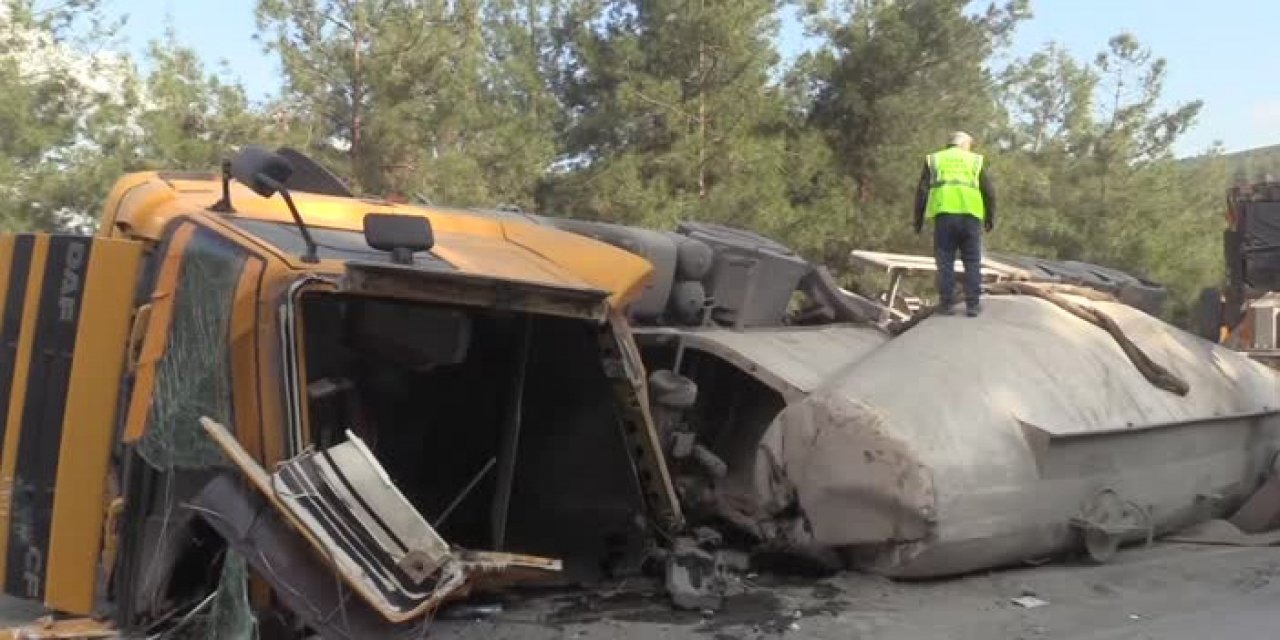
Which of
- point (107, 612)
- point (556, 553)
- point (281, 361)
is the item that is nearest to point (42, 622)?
point (107, 612)

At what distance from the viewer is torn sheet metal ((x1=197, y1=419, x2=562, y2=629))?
339cm

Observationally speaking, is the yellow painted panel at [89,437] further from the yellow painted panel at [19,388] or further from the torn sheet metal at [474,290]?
the torn sheet metal at [474,290]

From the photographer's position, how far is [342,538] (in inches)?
134

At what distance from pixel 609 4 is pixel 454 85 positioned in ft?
9.29

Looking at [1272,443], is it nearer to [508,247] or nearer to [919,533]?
[919,533]

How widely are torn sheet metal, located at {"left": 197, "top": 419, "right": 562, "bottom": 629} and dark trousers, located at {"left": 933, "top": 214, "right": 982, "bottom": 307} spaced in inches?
136

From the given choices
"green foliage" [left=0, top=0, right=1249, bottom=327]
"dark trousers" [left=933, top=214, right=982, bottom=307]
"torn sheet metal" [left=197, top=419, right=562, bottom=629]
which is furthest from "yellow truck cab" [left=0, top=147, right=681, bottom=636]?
"green foliage" [left=0, top=0, right=1249, bottom=327]

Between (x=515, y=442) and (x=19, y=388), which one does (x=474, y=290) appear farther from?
(x=19, y=388)

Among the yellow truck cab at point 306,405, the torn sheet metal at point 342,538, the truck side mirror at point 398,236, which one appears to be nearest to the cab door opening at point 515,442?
the yellow truck cab at point 306,405

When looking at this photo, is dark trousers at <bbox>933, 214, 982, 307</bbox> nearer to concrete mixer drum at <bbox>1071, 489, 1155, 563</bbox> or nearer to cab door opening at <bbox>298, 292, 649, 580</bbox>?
concrete mixer drum at <bbox>1071, 489, 1155, 563</bbox>

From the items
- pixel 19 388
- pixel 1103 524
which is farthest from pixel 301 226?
pixel 1103 524

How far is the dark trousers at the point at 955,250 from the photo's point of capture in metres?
6.47

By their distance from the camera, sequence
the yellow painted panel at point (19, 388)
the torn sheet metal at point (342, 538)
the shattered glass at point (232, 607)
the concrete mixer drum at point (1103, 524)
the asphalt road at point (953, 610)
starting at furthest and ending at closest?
the concrete mixer drum at point (1103, 524), the yellow painted panel at point (19, 388), the asphalt road at point (953, 610), the shattered glass at point (232, 607), the torn sheet metal at point (342, 538)

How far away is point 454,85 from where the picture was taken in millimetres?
17734
